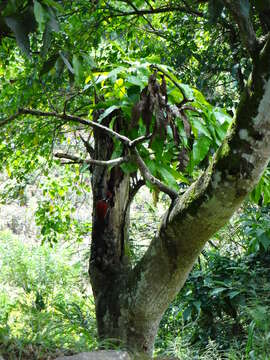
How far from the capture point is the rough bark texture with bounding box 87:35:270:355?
2104 mm

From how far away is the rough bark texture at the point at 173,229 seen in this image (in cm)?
210

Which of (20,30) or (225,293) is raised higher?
(225,293)

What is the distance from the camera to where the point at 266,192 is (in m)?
2.90

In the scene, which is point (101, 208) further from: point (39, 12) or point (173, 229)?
point (39, 12)

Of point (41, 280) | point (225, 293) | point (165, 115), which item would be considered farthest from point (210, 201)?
point (41, 280)

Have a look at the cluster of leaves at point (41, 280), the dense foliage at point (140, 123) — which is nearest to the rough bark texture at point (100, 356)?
the dense foliage at point (140, 123)

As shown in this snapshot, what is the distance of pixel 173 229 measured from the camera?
248cm

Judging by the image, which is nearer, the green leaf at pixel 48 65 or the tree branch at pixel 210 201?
the green leaf at pixel 48 65

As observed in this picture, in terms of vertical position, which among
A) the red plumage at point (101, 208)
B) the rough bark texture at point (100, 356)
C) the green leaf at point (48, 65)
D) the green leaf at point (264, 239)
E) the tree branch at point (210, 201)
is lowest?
the rough bark texture at point (100, 356)

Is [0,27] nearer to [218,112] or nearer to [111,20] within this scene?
[218,112]

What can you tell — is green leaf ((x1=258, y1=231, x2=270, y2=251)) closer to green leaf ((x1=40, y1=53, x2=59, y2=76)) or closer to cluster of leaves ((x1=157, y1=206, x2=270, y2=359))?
cluster of leaves ((x1=157, y1=206, x2=270, y2=359))

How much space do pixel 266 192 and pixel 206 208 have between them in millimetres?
753

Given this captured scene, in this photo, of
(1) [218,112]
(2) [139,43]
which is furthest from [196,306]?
(2) [139,43]

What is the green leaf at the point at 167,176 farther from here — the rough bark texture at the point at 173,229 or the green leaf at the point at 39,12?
the green leaf at the point at 39,12
